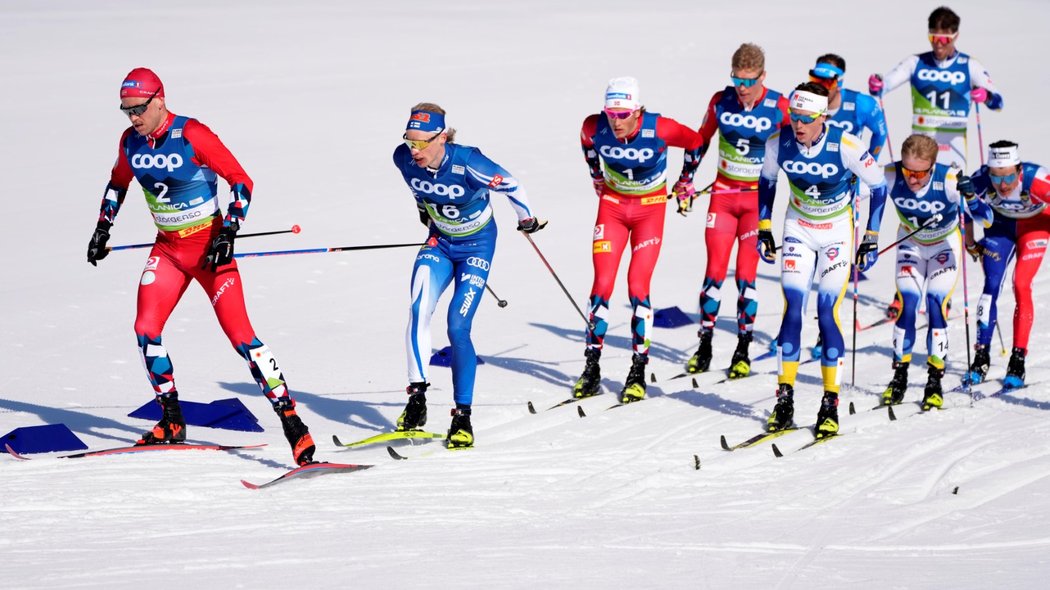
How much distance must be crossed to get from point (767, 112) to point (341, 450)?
14.1ft

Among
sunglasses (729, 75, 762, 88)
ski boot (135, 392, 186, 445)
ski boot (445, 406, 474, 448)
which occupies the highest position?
sunglasses (729, 75, 762, 88)

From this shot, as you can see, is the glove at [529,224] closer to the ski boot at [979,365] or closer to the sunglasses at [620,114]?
the sunglasses at [620,114]

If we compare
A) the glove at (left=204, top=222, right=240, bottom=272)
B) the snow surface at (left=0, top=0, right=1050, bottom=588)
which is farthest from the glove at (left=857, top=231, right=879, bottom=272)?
the glove at (left=204, top=222, right=240, bottom=272)

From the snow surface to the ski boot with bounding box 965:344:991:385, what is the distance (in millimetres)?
376

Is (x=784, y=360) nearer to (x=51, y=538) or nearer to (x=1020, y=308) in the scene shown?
(x=1020, y=308)

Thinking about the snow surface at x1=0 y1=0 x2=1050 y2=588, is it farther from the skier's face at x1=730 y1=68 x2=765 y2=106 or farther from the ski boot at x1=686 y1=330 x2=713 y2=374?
the skier's face at x1=730 y1=68 x2=765 y2=106

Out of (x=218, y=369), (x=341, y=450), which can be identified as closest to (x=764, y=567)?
(x=341, y=450)

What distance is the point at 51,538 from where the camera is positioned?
680 centimetres

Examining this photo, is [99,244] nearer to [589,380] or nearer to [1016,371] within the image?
[589,380]

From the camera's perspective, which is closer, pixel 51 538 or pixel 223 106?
pixel 51 538

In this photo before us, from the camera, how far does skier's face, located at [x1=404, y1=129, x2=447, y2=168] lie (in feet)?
28.1

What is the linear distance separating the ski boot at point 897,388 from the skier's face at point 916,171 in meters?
1.30

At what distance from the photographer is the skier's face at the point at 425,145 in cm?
856

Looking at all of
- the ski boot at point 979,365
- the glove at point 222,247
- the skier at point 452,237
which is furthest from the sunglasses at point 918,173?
the glove at point 222,247
